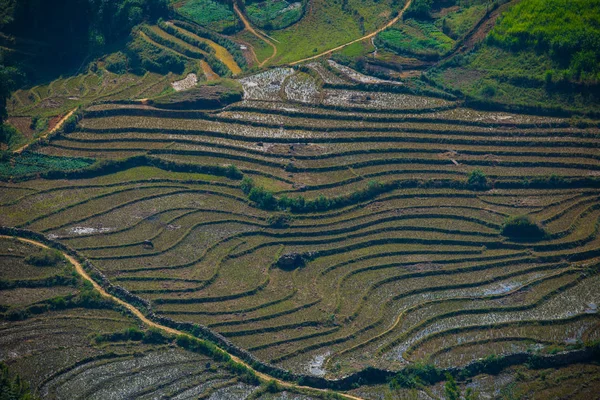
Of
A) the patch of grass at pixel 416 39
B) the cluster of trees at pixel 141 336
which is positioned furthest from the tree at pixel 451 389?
the patch of grass at pixel 416 39

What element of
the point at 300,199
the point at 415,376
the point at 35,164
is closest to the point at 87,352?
the point at 415,376

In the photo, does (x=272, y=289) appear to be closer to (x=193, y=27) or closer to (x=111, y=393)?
(x=111, y=393)

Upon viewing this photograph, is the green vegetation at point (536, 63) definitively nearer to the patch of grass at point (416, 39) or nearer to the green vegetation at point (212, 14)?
the patch of grass at point (416, 39)

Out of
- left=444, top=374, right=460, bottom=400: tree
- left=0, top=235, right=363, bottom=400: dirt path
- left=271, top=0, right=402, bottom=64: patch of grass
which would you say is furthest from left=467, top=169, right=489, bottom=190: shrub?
left=0, top=235, right=363, bottom=400: dirt path

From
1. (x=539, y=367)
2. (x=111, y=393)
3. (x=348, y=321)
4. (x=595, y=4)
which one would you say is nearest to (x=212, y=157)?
(x=348, y=321)

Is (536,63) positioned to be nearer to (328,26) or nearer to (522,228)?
(522,228)
